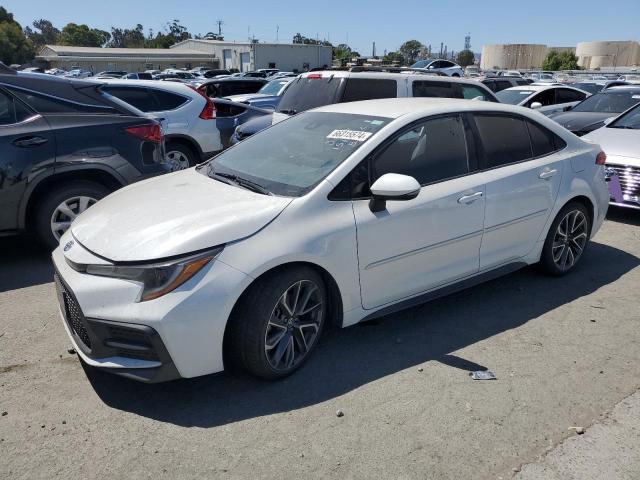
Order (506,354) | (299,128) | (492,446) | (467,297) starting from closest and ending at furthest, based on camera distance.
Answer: (492,446)
(506,354)
(299,128)
(467,297)

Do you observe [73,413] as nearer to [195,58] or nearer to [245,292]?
[245,292]

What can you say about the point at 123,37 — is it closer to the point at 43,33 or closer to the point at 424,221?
the point at 43,33

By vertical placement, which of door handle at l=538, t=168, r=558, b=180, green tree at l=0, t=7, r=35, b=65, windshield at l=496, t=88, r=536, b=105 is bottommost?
door handle at l=538, t=168, r=558, b=180

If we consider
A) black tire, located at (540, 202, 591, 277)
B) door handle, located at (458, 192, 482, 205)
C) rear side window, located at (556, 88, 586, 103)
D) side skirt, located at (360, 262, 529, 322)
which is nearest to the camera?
side skirt, located at (360, 262, 529, 322)

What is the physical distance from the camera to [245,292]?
3059mm

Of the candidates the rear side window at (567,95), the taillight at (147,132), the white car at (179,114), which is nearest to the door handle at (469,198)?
the taillight at (147,132)

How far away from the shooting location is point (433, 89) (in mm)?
7316

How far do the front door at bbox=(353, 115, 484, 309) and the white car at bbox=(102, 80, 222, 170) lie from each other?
549cm

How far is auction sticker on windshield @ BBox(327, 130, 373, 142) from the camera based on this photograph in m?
3.74

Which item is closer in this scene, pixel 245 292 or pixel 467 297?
pixel 245 292

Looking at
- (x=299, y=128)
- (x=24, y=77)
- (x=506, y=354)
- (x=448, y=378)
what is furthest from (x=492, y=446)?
(x=24, y=77)

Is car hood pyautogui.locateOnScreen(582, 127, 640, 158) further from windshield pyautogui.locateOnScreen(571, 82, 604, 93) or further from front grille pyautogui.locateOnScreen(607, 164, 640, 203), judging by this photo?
windshield pyautogui.locateOnScreen(571, 82, 604, 93)

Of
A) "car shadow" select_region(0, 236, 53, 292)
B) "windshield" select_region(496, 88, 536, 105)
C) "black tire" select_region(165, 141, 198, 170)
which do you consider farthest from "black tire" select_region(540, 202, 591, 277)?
"windshield" select_region(496, 88, 536, 105)

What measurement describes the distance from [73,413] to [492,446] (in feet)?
7.23
